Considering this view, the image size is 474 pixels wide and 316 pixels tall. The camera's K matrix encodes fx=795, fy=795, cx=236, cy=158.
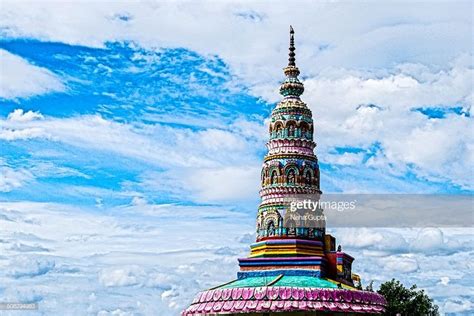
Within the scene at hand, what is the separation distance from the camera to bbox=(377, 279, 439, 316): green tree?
2886 inches

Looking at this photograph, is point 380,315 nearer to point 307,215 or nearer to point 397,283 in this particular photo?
point 307,215

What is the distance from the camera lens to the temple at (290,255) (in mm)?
48156

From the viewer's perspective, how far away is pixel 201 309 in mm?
50031

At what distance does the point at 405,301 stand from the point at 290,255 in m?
24.1

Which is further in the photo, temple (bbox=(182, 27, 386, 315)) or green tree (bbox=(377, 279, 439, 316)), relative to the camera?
green tree (bbox=(377, 279, 439, 316))

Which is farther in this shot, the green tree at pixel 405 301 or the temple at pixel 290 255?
the green tree at pixel 405 301

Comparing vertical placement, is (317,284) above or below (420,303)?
below

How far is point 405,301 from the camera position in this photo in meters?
74.3

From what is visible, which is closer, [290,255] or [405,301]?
[290,255]

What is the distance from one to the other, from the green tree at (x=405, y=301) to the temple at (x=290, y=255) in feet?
35.0

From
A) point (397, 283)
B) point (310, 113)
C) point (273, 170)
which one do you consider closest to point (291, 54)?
point (310, 113)

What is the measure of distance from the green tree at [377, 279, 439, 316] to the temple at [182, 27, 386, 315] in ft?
35.0

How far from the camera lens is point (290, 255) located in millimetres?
54625

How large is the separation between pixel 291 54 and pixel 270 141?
7.26 metres
